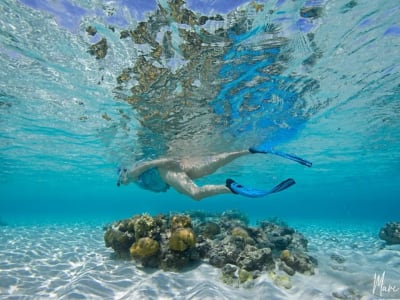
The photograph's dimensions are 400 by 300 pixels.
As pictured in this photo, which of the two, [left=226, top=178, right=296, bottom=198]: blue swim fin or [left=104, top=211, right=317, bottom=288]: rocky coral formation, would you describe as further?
[left=104, top=211, right=317, bottom=288]: rocky coral formation

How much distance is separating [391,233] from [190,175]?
11.6m

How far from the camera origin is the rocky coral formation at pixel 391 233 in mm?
12993

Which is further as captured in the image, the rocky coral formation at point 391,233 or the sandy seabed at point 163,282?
the rocky coral formation at point 391,233

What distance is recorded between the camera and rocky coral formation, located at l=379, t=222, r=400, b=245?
42.6 ft

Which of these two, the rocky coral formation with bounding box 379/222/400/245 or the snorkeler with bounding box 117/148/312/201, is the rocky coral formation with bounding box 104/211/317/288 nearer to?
the snorkeler with bounding box 117/148/312/201

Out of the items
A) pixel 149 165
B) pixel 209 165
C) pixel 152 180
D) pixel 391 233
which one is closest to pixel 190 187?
pixel 209 165

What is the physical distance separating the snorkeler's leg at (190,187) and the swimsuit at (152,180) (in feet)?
4.78

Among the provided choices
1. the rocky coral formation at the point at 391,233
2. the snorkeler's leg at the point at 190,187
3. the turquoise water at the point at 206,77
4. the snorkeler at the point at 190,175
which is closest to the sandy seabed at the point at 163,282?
the snorkeler's leg at the point at 190,187

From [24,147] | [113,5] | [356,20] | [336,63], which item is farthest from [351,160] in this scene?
[24,147]

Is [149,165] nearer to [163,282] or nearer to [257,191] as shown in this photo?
[163,282]

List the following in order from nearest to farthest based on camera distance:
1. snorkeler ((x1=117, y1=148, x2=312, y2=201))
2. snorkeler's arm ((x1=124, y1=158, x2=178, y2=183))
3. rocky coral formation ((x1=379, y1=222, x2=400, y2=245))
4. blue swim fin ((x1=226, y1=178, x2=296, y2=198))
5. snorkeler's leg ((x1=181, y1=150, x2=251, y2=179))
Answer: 1. blue swim fin ((x1=226, y1=178, x2=296, y2=198))
2. snorkeler ((x1=117, y1=148, x2=312, y2=201))
3. snorkeler's leg ((x1=181, y1=150, x2=251, y2=179))
4. snorkeler's arm ((x1=124, y1=158, x2=178, y2=183))
5. rocky coral formation ((x1=379, y1=222, x2=400, y2=245))

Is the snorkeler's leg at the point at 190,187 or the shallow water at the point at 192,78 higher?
the shallow water at the point at 192,78

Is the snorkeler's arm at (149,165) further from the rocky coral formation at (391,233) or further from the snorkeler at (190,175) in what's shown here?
the rocky coral formation at (391,233)

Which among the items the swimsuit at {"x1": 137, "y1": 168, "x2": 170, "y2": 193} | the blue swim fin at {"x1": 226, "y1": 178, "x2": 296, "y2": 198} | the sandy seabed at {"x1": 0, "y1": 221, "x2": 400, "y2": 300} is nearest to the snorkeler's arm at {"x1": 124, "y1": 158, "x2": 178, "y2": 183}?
the swimsuit at {"x1": 137, "y1": 168, "x2": 170, "y2": 193}
